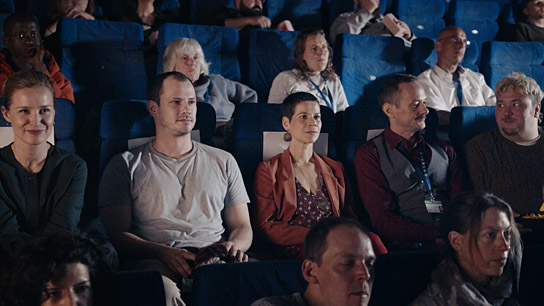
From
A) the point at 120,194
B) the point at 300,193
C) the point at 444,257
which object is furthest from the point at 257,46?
the point at 444,257

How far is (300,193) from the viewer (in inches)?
98.6

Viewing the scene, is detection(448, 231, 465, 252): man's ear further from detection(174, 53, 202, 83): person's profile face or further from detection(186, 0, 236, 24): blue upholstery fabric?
detection(186, 0, 236, 24): blue upholstery fabric

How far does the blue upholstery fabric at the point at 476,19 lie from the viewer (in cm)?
505

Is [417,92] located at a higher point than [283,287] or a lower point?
higher

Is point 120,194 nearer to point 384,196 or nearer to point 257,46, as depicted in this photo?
point 384,196

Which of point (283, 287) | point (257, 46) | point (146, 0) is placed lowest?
point (283, 287)

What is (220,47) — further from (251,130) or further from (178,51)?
(251,130)

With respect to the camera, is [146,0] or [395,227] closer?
[395,227]

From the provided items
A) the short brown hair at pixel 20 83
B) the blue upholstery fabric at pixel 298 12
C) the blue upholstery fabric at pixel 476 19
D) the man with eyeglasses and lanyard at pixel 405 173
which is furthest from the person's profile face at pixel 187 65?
the blue upholstery fabric at pixel 476 19

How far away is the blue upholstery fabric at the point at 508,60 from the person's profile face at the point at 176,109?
2610 mm

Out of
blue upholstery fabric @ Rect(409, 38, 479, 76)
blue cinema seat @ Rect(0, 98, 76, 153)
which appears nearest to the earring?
blue cinema seat @ Rect(0, 98, 76, 153)

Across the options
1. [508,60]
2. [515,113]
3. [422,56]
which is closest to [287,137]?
[515,113]

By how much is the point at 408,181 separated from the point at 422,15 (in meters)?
2.77

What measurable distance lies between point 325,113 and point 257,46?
1172 mm
